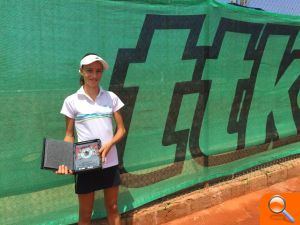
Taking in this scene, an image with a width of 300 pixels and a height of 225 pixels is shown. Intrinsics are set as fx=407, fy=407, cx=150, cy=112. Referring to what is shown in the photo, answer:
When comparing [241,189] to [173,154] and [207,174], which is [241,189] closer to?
[207,174]

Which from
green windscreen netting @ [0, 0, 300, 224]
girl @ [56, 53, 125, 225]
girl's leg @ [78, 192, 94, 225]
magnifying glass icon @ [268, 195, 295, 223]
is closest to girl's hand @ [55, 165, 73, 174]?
girl @ [56, 53, 125, 225]

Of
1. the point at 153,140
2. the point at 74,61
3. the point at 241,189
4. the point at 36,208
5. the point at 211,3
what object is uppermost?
the point at 211,3

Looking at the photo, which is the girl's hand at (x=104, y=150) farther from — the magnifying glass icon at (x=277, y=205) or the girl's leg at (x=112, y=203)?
the magnifying glass icon at (x=277, y=205)

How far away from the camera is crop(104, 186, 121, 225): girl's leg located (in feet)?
10.2

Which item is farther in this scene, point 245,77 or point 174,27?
point 245,77

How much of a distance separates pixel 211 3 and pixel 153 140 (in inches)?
61.2

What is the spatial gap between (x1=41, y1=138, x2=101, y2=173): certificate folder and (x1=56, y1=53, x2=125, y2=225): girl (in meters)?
0.07

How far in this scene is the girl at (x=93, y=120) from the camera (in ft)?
9.35

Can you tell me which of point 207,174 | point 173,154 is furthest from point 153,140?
point 207,174

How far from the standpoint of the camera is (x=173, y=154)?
4.10 meters

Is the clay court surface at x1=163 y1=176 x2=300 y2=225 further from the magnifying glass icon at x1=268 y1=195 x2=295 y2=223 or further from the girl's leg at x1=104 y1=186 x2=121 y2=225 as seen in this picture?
the magnifying glass icon at x1=268 y1=195 x2=295 y2=223

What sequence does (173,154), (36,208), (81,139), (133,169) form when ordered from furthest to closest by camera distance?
(173,154)
(133,169)
(36,208)
(81,139)

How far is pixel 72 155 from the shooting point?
2.72 m

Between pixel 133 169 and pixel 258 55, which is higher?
pixel 258 55
